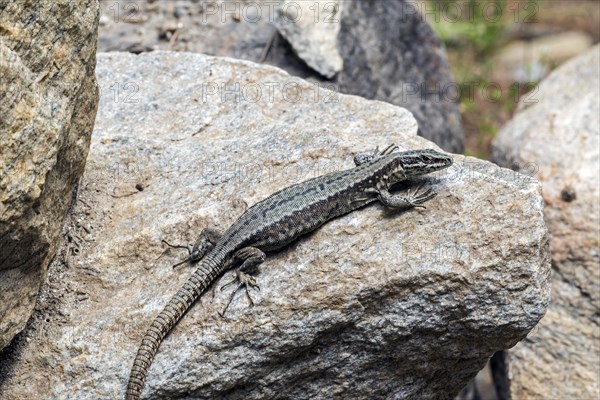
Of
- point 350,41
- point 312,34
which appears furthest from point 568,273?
point 312,34

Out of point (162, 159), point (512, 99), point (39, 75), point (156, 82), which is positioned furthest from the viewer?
point (512, 99)

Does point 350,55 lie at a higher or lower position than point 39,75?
lower

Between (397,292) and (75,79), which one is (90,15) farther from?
(397,292)

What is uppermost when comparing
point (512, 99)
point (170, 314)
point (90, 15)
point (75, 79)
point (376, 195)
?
point (90, 15)

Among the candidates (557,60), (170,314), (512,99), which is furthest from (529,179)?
(557,60)

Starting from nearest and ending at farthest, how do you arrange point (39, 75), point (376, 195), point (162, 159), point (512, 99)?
point (39, 75) < point (376, 195) < point (162, 159) < point (512, 99)

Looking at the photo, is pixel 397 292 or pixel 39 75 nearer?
pixel 39 75

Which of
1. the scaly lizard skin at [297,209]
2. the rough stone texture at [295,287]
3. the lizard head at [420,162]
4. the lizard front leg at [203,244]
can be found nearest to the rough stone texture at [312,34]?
the rough stone texture at [295,287]

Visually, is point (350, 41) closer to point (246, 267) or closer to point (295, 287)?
point (246, 267)
